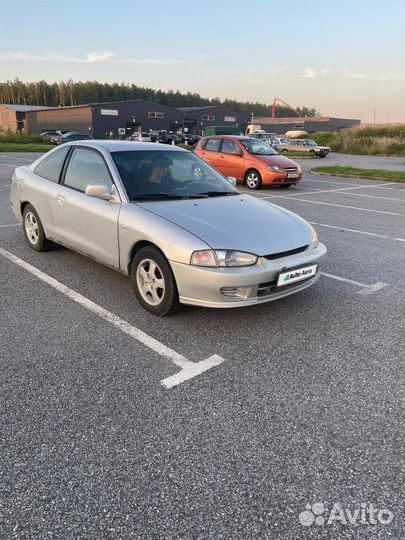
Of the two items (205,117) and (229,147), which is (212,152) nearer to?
(229,147)

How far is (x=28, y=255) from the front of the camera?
5559 mm

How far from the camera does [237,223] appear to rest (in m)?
3.82

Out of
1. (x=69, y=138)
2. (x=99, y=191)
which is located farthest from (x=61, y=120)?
(x=99, y=191)

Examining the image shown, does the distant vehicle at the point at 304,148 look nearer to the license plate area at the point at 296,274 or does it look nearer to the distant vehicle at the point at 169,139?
the distant vehicle at the point at 169,139

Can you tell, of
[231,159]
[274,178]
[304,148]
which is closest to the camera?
[274,178]

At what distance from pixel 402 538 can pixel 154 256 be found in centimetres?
258

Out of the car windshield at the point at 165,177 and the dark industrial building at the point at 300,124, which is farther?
the dark industrial building at the point at 300,124

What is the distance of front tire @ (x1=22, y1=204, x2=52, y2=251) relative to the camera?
17.7 feet

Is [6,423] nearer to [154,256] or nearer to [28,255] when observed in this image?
[154,256]

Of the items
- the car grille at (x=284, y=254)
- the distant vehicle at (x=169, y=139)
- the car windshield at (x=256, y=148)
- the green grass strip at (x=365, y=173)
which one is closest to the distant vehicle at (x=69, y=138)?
the distant vehicle at (x=169, y=139)

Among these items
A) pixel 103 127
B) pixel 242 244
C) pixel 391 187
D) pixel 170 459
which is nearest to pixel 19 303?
pixel 242 244

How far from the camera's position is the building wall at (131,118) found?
58094mm

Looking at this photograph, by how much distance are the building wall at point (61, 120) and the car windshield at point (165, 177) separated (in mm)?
57421

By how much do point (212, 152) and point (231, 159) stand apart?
2.57ft
